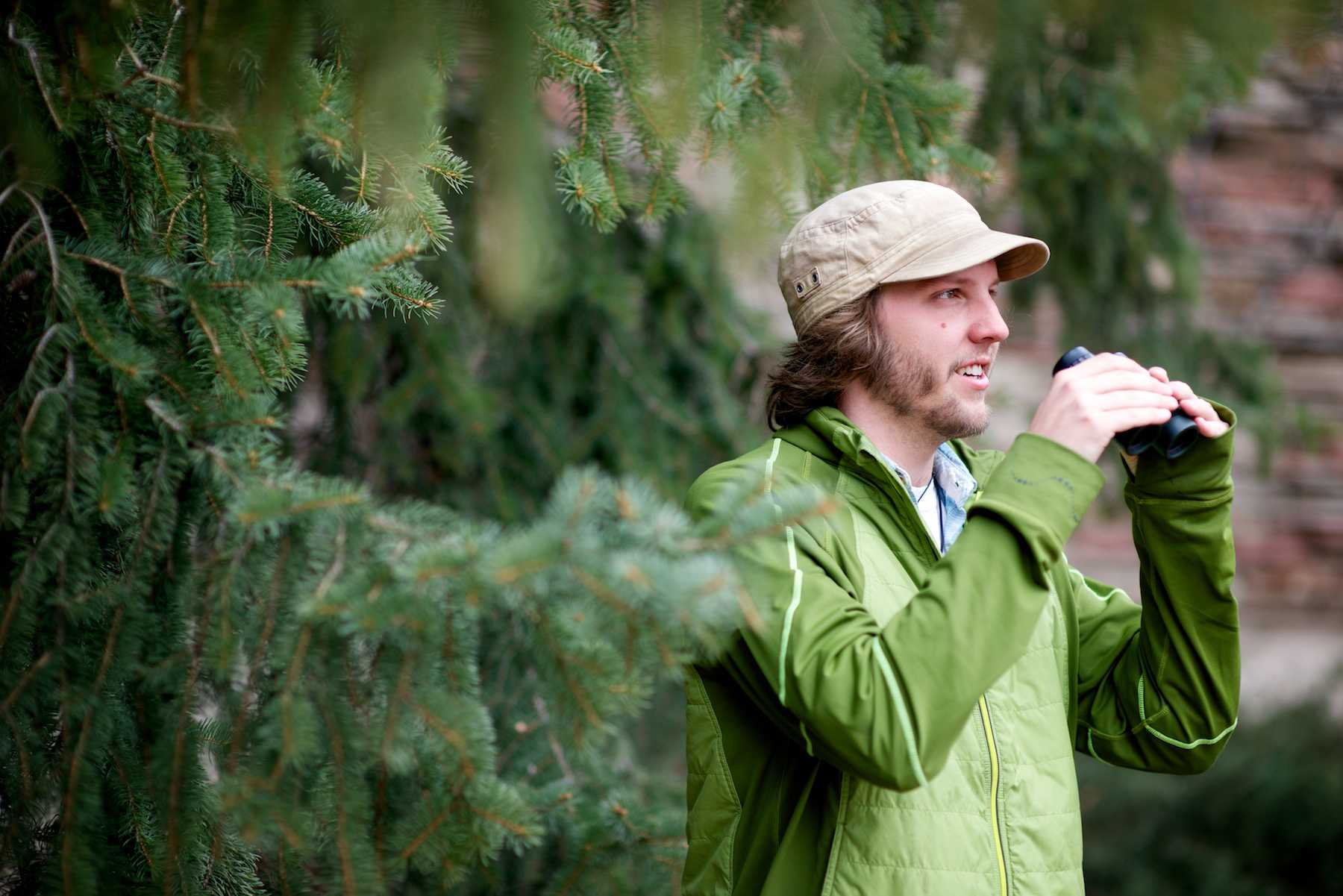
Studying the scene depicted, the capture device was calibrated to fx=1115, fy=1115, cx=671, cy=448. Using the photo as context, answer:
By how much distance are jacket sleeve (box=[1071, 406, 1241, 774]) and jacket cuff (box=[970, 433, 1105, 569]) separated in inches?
11.1

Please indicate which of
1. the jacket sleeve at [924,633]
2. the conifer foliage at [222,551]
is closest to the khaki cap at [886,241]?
the jacket sleeve at [924,633]

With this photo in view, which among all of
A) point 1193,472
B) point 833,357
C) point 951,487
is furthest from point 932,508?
point 1193,472

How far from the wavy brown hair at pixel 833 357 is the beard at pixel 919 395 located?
0.02m

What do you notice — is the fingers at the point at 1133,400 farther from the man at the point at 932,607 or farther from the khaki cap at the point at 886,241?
the khaki cap at the point at 886,241

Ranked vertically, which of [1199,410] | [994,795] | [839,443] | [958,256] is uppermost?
[958,256]

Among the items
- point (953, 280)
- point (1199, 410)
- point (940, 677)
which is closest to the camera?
point (940, 677)

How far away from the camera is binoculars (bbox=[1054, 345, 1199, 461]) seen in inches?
61.7

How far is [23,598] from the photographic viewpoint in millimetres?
1298

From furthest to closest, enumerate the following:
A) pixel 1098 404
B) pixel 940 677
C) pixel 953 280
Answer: pixel 953 280, pixel 1098 404, pixel 940 677

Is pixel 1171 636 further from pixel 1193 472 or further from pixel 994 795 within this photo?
pixel 994 795

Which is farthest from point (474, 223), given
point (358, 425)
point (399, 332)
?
point (358, 425)

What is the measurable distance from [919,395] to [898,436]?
8 cm

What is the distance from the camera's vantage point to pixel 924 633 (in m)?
1.32

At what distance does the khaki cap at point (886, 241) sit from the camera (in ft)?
5.76
